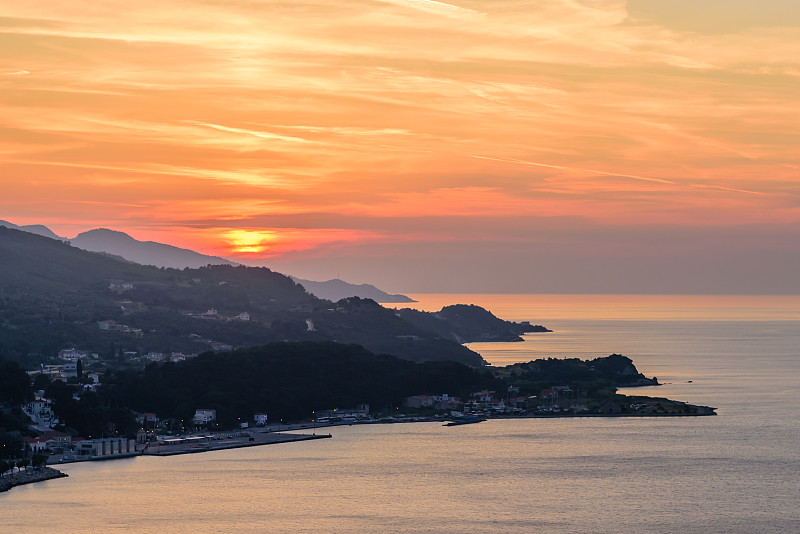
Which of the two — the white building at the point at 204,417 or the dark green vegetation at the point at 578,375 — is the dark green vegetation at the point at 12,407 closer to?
the white building at the point at 204,417

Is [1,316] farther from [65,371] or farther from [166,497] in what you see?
[166,497]

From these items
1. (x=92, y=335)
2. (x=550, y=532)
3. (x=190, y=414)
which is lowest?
(x=550, y=532)

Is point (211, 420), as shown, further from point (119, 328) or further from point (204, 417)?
point (119, 328)

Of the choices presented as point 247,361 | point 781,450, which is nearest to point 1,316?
point 247,361

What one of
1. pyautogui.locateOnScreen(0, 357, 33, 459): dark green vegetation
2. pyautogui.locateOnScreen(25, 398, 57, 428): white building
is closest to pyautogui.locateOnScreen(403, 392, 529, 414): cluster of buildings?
pyautogui.locateOnScreen(25, 398, 57, 428): white building

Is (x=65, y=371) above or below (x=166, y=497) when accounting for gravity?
above

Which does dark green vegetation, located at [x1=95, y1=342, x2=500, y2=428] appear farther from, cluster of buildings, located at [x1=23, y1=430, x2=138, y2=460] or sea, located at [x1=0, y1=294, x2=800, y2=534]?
cluster of buildings, located at [x1=23, y1=430, x2=138, y2=460]

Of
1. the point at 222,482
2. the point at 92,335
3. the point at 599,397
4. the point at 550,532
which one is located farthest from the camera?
the point at 92,335
